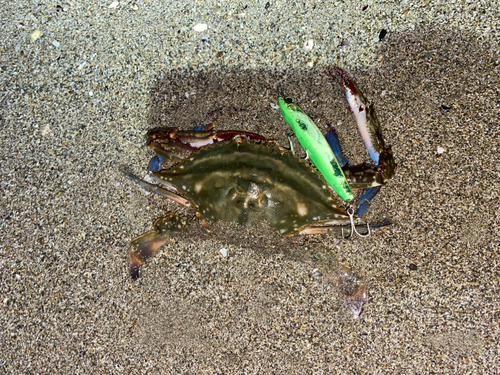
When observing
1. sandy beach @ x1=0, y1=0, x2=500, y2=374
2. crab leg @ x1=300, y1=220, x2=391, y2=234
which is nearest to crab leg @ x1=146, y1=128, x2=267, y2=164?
sandy beach @ x1=0, y1=0, x2=500, y2=374

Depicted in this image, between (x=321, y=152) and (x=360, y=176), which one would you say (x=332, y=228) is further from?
(x=321, y=152)

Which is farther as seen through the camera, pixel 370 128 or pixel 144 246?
pixel 144 246

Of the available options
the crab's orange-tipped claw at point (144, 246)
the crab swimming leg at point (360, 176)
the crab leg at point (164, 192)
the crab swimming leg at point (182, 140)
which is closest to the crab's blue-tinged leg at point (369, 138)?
the crab swimming leg at point (360, 176)

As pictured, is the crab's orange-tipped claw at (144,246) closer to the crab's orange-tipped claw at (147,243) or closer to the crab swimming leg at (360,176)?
the crab's orange-tipped claw at (147,243)

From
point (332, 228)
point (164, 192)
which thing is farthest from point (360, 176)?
point (164, 192)

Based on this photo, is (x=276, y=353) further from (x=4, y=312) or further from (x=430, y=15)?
(x=430, y=15)

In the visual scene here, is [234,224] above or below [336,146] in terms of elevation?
below

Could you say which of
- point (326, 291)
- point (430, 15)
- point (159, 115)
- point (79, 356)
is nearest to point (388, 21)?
point (430, 15)
